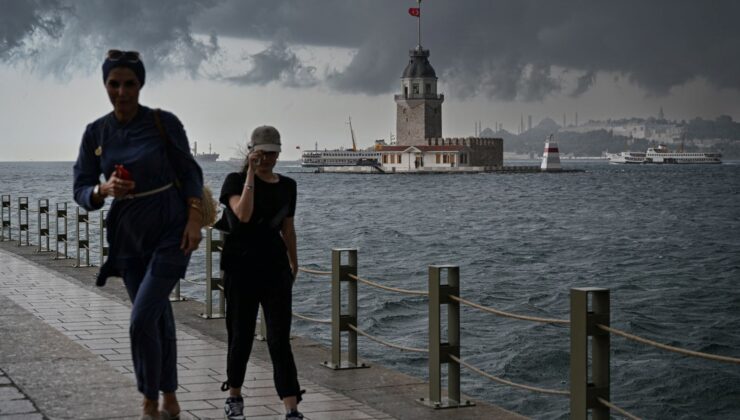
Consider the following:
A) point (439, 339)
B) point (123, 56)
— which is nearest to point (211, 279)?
point (439, 339)

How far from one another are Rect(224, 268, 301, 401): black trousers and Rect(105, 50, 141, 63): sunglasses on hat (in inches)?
47.5

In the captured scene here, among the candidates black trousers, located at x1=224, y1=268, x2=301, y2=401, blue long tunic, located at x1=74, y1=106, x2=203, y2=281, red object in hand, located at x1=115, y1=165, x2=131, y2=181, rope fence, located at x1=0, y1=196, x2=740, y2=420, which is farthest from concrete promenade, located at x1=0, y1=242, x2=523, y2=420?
red object in hand, located at x1=115, y1=165, x2=131, y2=181

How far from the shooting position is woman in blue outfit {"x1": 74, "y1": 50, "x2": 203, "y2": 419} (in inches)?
190

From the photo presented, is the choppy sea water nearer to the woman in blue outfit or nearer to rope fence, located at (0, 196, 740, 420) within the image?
the woman in blue outfit

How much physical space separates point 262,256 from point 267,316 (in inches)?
12.7

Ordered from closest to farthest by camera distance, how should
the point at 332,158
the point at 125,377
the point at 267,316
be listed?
1. the point at 267,316
2. the point at 125,377
3. the point at 332,158

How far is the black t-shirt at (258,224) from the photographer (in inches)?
209

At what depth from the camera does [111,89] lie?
4.84 metres

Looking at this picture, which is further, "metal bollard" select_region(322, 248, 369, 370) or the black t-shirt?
"metal bollard" select_region(322, 248, 369, 370)

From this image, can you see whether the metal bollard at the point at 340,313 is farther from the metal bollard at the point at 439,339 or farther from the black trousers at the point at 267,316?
the black trousers at the point at 267,316

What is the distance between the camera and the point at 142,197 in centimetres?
486

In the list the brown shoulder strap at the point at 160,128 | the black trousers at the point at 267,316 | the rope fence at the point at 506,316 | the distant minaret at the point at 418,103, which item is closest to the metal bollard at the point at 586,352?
the rope fence at the point at 506,316

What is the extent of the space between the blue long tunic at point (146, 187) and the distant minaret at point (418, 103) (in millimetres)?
143811

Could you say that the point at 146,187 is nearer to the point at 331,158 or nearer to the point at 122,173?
the point at 122,173
